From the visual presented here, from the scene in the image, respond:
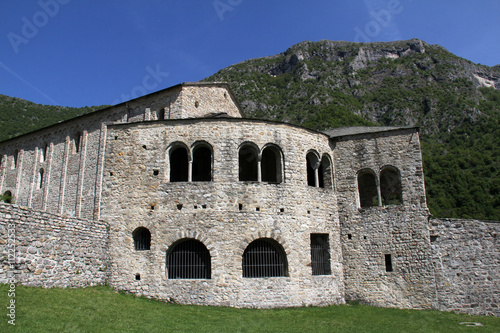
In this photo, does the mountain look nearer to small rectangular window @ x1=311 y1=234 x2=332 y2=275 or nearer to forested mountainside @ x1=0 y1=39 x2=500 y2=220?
forested mountainside @ x1=0 y1=39 x2=500 y2=220

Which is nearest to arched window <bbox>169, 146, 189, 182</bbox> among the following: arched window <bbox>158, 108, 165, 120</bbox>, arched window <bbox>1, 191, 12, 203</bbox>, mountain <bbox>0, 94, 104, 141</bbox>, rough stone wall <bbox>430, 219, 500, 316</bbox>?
arched window <bbox>158, 108, 165, 120</bbox>

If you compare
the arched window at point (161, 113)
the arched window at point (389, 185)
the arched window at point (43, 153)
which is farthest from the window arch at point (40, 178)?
the arched window at point (389, 185)

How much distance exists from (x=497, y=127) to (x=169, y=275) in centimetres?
5845

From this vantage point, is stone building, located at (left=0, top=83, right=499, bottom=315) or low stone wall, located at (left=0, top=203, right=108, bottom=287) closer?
low stone wall, located at (left=0, top=203, right=108, bottom=287)

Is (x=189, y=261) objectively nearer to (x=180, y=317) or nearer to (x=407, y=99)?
(x=180, y=317)

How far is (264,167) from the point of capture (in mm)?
22000

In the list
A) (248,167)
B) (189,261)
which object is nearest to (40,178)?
(248,167)

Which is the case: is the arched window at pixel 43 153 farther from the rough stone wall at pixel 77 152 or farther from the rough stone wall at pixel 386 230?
the rough stone wall at pixel 386 230

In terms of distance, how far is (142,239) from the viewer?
17.3 metres

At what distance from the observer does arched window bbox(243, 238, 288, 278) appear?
16719 mm

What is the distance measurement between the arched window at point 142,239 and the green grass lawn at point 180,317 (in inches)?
83.6

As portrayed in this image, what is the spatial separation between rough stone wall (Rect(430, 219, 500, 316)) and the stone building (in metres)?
0.09

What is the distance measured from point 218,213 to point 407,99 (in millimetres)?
61578

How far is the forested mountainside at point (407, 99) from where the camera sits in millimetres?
45625
